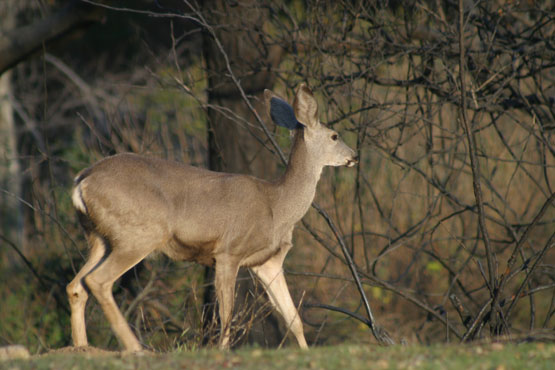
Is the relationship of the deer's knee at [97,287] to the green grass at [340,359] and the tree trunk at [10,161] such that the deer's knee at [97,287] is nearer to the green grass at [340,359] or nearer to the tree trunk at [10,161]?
the green grass at [340,359]

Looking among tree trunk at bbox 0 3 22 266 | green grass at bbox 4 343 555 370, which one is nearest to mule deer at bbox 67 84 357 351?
green grass at bbox 4 343 555 370

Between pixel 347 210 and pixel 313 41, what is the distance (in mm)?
4260

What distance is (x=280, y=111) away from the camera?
6.96m

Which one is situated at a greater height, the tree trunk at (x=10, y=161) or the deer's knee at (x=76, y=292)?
the deer's knee at (x=76, y=292)

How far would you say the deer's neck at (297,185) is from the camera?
6.46m

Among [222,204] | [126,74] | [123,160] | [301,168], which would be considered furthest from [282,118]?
[126,74]

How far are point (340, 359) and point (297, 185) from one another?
255 cm

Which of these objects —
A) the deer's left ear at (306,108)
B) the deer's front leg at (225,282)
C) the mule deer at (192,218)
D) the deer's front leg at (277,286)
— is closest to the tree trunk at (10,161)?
the deer's front leg at (277,286)

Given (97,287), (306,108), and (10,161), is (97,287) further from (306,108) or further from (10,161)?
(10,161)

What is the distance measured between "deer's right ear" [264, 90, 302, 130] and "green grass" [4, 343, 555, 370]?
9.13ft

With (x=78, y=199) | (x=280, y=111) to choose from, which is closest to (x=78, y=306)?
(x=78, y=199)

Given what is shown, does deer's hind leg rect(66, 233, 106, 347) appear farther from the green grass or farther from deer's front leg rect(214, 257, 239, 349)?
the green grass

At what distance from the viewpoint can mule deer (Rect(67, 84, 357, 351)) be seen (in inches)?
230

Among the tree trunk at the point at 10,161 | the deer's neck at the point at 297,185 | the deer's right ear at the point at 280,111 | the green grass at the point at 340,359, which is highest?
the deer's right ear at the point at 280,111
